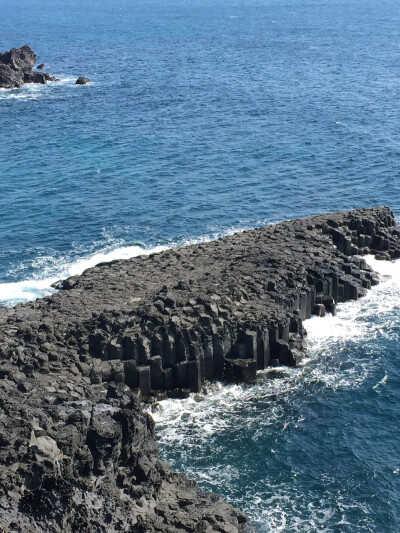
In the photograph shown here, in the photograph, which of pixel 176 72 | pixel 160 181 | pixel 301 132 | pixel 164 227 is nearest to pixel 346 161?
pixel 301 132

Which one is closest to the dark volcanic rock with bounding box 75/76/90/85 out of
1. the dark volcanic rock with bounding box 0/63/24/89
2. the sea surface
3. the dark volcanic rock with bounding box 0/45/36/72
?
the sea surface

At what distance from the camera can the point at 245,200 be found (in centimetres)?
10288

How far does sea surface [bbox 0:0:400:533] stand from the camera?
184 ft

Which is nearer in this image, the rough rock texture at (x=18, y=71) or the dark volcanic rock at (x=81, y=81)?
the dark volcanic rock at (x=81, y=81)

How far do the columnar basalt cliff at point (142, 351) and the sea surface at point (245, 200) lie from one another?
2.69 m

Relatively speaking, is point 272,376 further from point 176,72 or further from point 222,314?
point 176,72

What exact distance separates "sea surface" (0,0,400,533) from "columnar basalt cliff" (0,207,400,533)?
8.82 ft

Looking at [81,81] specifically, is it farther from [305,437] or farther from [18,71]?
[305,437]

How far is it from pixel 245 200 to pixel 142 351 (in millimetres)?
42742

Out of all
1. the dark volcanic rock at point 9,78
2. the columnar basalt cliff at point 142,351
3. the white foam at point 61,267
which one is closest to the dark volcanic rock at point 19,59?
the dark volcanic rock at point 9,78

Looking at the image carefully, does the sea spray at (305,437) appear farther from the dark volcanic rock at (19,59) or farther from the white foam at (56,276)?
the dark volcanic rock at (19,59)

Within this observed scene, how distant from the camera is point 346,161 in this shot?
117m

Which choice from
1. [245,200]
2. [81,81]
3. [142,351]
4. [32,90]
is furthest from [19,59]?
[142,351]

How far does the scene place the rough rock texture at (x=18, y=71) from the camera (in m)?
171
